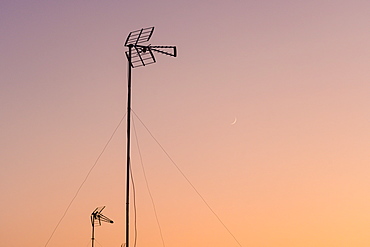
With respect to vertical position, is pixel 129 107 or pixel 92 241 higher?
pixel 129 107

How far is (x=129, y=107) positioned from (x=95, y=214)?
63.6ft

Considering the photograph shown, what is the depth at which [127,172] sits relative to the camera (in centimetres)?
3609

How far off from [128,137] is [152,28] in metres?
6.12

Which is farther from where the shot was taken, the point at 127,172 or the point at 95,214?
the point at 95,214

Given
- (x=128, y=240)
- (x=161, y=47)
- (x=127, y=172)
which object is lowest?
(x=128, y=240)

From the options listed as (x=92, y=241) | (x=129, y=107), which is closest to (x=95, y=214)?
(x=92, y=241)

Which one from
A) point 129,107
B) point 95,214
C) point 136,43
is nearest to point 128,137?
point 129,107

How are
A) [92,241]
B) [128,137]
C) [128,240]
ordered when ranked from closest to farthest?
[128,240], [128,137], [92,241]

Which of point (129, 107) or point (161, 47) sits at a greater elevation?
point (161, 47)

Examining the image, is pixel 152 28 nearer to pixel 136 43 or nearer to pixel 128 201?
pixel 136 43

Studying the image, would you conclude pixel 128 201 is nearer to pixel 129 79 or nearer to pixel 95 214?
pixel 129 79

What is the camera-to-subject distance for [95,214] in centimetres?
5522

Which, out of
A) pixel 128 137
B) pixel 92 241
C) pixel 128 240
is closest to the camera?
pixel 128 240

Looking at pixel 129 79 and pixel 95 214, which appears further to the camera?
pixel 95 214
